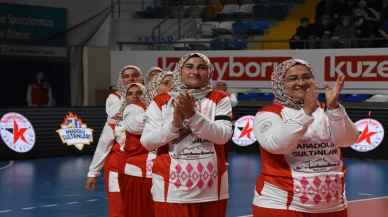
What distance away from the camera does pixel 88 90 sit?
28656mm

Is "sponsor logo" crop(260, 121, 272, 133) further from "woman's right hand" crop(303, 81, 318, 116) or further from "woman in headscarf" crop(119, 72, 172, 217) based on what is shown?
"woman in headscarf" crop(119, 72, 172, 217)

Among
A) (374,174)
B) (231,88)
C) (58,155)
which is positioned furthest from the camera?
(231,88)

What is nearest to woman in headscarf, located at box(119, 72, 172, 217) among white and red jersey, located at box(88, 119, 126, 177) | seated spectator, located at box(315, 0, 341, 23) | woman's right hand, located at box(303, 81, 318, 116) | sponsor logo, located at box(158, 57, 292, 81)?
white and red jersey, located at box(88, 119, 126, 177)

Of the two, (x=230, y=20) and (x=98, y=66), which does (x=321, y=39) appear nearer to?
(x=230, y=20)

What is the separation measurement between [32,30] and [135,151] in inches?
834

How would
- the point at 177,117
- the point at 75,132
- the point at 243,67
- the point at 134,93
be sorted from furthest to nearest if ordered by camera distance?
the point at 243,67 → the point at 75,132 → the point at 134,93 → the point at 177,117

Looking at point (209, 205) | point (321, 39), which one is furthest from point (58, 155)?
point (209, 205)

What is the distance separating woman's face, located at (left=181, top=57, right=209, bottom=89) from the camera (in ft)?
20.1

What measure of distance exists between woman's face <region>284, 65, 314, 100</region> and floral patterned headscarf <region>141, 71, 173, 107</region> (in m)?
2.28

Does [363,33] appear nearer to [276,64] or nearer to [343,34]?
[343,34]

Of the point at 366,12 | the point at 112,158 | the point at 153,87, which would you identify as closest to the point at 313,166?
the point at 153,87

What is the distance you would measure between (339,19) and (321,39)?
7.55 feet

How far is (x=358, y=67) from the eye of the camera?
74.5ft

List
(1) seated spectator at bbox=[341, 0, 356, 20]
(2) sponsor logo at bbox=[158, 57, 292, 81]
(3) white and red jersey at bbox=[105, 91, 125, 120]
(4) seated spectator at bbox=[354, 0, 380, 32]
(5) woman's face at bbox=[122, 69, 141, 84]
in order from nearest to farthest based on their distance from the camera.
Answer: (5) woman's face at bbox=[122, 69, 141, 84] → (3) white and red jersey at bbox=[105, 91, 125, 120] → (2) sponsor logo at bbox=[158, 57, 292, 81] → (4) seated spectator at bbox=[354, 0, 380, 32] → (1) seated spectator at bbox=[341, 0, 356, 20]
